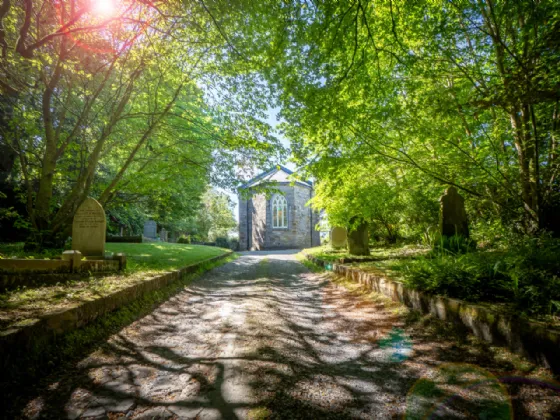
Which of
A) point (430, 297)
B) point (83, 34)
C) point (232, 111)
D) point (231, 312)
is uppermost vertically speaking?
point (83, 34)

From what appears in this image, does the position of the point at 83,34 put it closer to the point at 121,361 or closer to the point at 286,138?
the point at 286,138

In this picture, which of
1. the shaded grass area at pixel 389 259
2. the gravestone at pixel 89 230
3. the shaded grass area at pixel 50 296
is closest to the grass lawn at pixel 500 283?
the shaded grass area at pixel 389 259

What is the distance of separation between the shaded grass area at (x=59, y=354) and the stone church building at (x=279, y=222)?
24.1 meters

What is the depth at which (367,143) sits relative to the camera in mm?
5711

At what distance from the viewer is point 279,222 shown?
2872 centimetres

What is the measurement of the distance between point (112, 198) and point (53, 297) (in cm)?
621

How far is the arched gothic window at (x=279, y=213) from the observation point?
2866cm

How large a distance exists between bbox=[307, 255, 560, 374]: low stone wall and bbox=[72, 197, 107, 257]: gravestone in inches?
260

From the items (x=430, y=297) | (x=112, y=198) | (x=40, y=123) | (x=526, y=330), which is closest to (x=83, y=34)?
(x=112, y=198)

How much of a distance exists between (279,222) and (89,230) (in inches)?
894

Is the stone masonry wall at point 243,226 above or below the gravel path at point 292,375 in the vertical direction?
above

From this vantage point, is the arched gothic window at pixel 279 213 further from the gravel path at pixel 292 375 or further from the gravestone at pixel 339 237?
the gravel path at pixel 292 375

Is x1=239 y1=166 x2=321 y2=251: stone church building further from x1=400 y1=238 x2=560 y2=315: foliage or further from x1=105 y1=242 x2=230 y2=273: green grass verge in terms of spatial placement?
x1=400 y1=238 x2=560 y2=315: foliage

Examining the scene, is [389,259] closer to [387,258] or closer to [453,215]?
[387,258]
